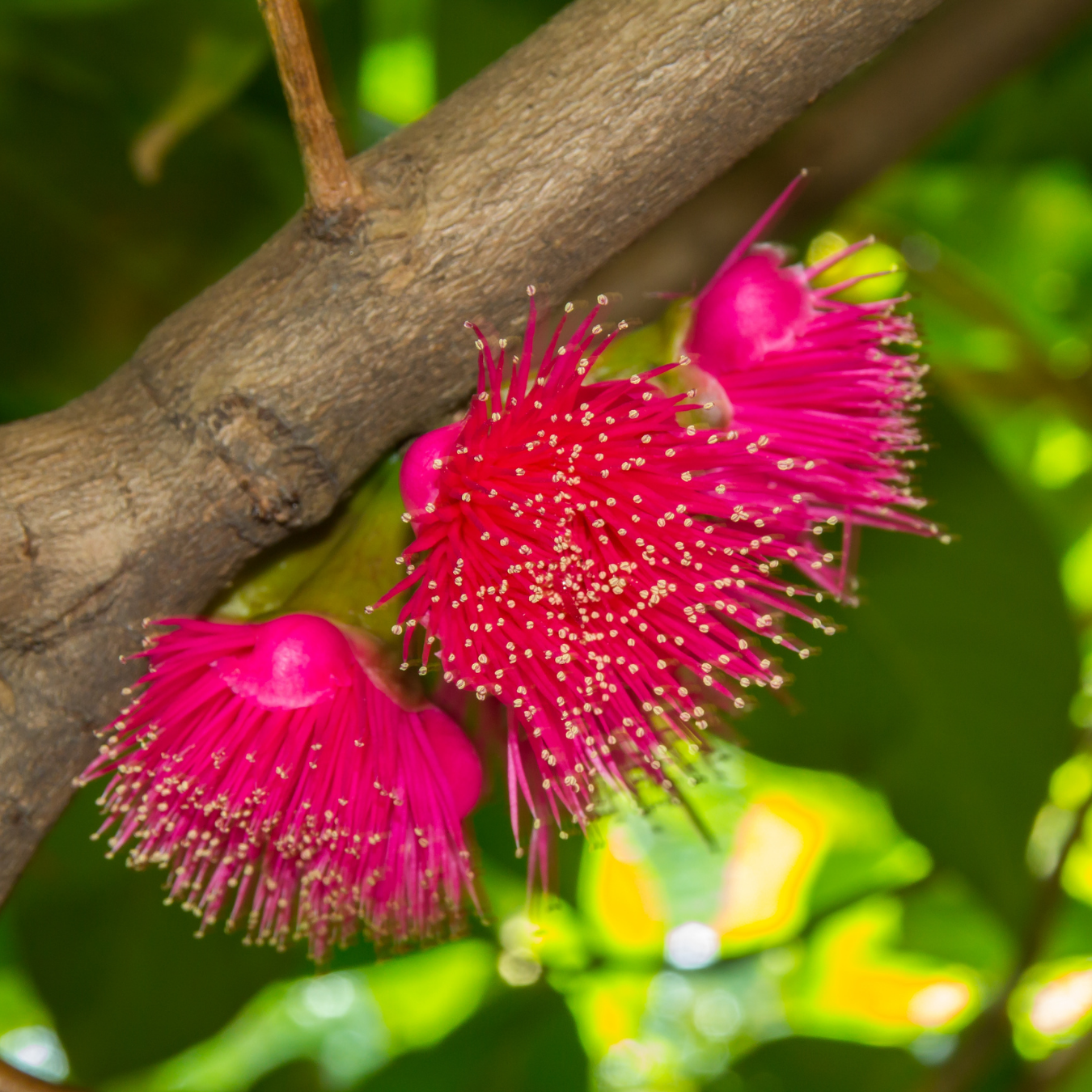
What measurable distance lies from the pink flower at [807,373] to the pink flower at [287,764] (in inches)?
10.3

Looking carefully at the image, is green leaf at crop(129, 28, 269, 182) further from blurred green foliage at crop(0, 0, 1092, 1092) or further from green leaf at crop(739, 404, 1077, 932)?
green leaf at crop(739, 404, 1077, 932)

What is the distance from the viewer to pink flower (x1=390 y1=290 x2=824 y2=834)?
59cm

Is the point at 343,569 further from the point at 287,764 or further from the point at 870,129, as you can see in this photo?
the point at 870,129

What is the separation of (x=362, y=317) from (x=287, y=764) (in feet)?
0.85

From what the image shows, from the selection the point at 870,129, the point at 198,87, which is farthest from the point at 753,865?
the point at 198,87

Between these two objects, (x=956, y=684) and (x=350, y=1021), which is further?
(x=350, y=1021)

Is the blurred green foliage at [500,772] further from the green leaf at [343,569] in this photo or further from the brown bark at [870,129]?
the green leaf at [343,569]

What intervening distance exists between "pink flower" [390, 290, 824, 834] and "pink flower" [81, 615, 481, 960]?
0.05m

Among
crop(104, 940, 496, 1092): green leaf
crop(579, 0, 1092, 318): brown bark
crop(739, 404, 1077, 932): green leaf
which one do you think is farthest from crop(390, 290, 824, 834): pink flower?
crop(104, 940, 496, 1092): green leaf

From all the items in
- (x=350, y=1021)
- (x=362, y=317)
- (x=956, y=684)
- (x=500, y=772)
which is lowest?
(x=350, y=1021)

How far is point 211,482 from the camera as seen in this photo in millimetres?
571

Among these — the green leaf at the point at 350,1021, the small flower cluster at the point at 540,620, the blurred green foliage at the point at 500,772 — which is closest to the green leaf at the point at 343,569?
the small flower cluster at the point at 540,620

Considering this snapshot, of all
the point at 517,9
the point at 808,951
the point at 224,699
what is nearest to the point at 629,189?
the point at 224,699

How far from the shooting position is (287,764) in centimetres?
63
